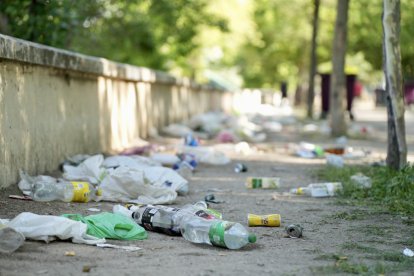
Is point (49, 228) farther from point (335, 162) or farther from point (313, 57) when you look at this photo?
point (313, 57)

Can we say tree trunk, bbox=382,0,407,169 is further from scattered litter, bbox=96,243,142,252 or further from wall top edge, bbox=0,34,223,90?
scattered litter, bbox=96,243,142,252

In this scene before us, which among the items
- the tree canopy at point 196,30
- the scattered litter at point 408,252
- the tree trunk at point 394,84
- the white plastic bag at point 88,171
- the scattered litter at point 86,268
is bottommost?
the scattered litter at point 408,252

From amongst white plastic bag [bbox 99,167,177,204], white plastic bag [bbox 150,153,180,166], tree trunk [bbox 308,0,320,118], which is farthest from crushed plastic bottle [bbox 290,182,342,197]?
tree trunk [bbox 308,0,320,118]

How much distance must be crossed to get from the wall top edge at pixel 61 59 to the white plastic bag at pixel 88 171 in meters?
1.13

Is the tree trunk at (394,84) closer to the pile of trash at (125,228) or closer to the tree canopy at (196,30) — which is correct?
the pile of trash at (125,228)

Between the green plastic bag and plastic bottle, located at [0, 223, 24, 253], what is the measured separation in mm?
638

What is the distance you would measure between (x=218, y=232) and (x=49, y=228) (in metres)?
1.12

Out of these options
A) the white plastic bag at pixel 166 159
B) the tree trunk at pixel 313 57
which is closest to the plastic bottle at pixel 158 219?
the white plastic bag at pixel 166 159

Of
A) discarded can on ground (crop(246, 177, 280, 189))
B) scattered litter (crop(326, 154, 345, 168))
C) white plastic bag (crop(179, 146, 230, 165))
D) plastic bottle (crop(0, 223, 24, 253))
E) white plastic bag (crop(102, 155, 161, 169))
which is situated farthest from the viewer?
white plastic bag (crop(179, 146, 230, 165))

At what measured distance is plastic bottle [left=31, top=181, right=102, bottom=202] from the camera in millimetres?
6750

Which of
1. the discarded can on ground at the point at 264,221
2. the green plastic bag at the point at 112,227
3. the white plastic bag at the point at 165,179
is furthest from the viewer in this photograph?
the white plastic bag at the point at 165,179

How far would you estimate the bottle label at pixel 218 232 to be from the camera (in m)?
5.05

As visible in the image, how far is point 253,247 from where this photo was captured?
5.19 meters

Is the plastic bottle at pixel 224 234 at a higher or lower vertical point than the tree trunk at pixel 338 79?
lower
